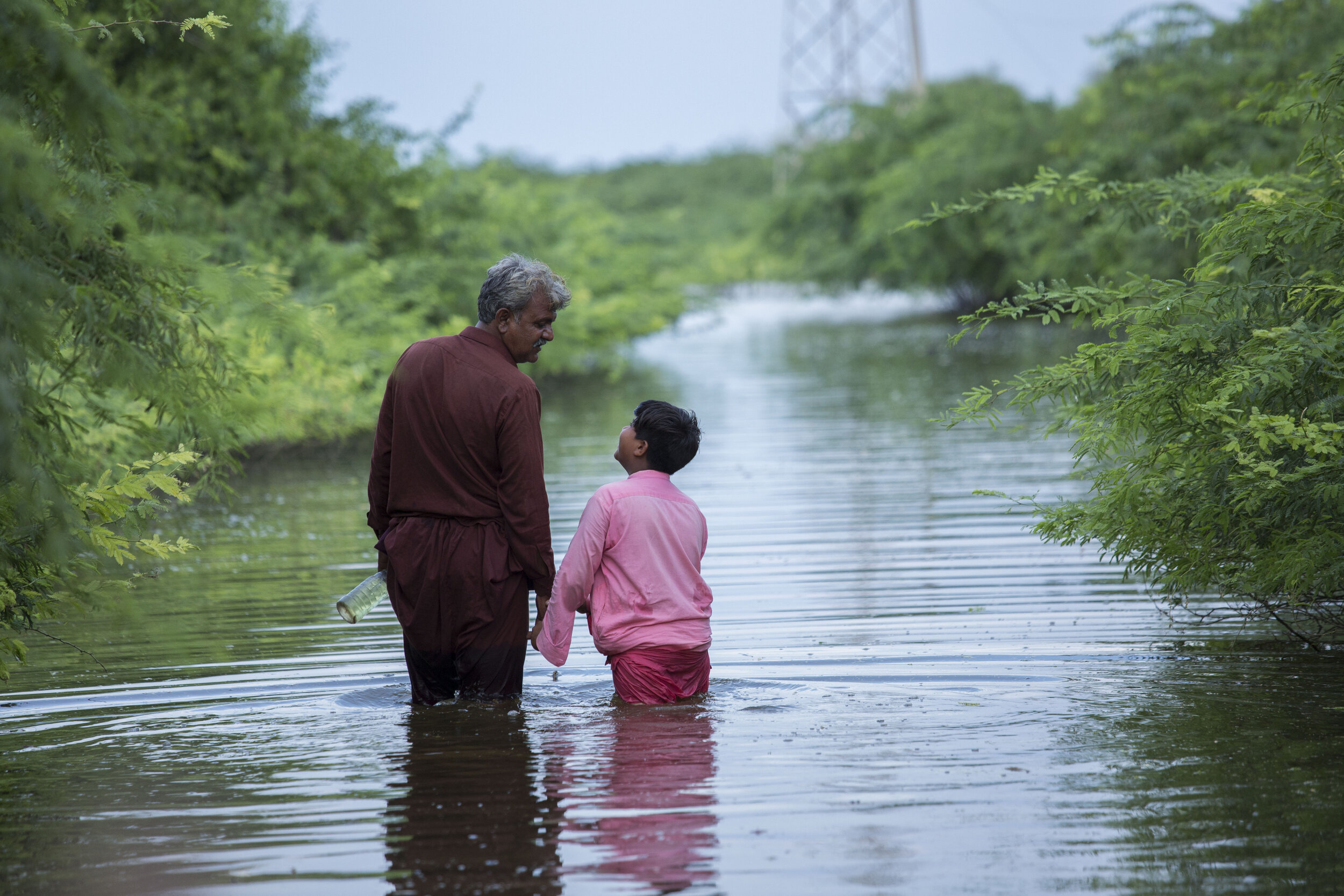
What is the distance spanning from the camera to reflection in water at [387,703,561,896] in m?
3.66

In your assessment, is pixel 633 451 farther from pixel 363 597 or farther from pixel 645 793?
pixel 645 793

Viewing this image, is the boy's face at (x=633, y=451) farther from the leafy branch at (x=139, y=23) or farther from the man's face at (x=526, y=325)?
the leafy branch at (x=139, y=23)

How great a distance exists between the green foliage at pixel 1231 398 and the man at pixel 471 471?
6.87 ft

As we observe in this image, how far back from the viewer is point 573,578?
16.5ft

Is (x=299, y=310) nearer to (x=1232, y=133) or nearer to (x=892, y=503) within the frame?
(x=892, y=503)

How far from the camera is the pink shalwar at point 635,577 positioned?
16.5ft

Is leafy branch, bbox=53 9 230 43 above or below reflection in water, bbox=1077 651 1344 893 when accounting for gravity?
above

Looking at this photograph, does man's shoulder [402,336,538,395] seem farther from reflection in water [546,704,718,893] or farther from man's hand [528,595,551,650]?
reflection in water [546,704,718,893]

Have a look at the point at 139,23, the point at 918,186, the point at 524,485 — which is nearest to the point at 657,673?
the point at 524,485

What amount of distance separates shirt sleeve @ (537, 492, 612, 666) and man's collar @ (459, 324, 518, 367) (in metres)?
0.58

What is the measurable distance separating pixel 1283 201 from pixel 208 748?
15.2 feet

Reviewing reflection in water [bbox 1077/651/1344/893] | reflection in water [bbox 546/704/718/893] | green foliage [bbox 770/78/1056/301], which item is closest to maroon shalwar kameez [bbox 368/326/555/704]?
reflection in water [bbox 546/704/718/893]

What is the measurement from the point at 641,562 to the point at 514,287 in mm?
1044

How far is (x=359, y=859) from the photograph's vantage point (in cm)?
381
